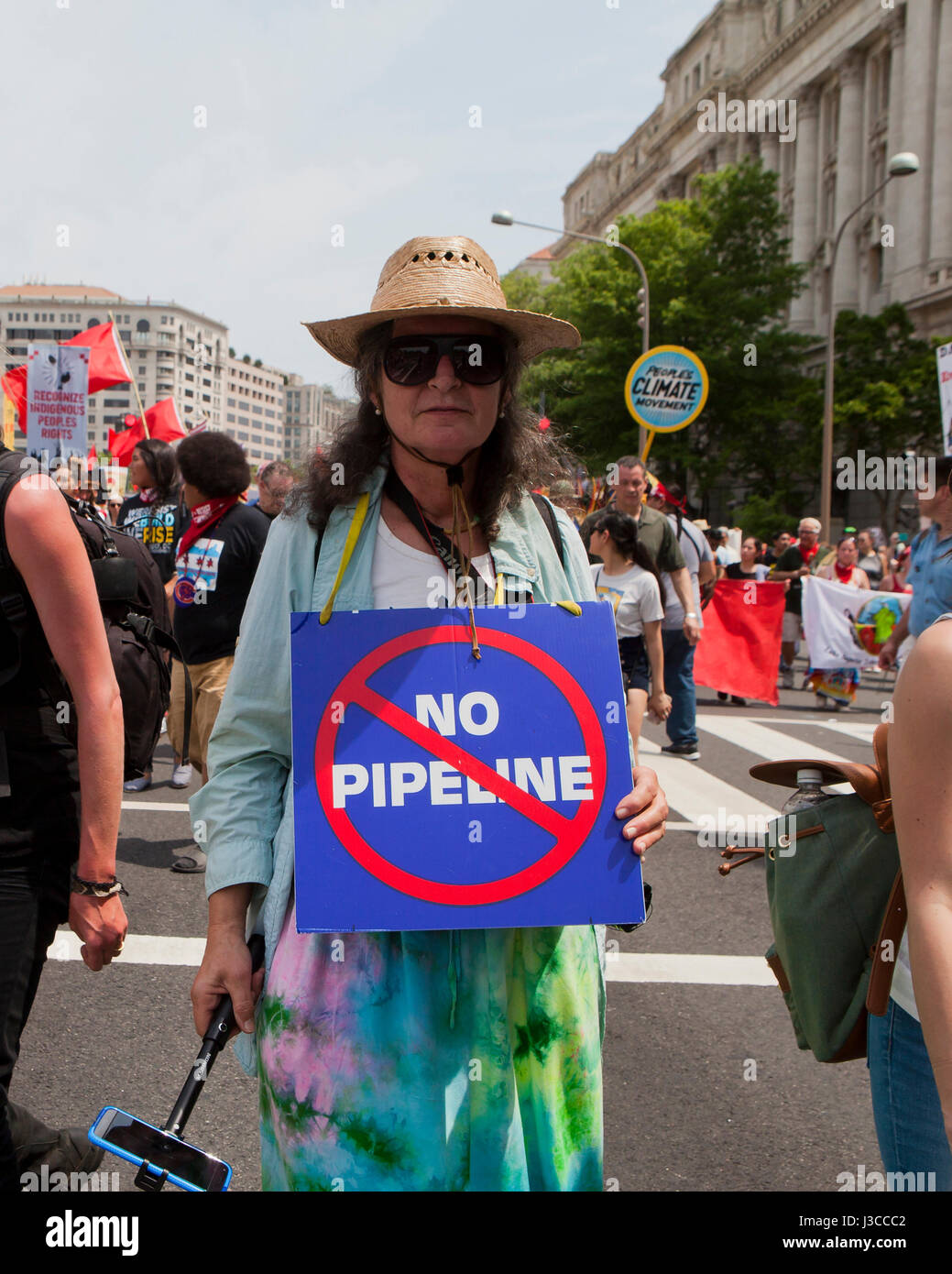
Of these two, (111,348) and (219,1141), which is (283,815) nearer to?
(219,1141)

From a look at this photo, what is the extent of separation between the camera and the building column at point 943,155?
131 ft

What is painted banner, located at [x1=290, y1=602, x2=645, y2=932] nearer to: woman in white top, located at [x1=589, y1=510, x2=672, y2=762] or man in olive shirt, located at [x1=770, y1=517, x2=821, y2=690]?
woman in white top, located at [x1=589, y1=510, x2=672, y2=762]

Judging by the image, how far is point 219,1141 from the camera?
3248mm

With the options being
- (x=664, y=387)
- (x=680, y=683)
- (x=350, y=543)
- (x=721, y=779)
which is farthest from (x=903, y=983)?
(x=664, y=387)

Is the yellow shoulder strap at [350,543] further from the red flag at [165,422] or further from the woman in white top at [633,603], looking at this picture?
the red flag at [165,422]

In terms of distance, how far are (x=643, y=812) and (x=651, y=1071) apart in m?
2.27

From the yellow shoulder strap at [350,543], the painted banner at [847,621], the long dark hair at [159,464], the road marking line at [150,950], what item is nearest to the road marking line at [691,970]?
the road marking line at [150,950]

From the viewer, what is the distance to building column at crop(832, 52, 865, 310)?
1864 inches

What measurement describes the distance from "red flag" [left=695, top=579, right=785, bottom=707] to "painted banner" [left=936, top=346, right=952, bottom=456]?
2.30 metres

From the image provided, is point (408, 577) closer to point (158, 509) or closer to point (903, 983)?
point (903, 983)

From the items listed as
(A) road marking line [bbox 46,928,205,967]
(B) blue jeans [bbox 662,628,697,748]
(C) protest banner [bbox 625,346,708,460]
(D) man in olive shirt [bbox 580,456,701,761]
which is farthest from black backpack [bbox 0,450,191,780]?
(C) protest banner [bbox 625,346,708,460]

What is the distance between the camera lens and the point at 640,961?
4836 millimetres

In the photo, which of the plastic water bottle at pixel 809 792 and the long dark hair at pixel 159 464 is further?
the long dark hair at pixel 159 464

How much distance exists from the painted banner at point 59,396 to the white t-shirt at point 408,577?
14.0m
